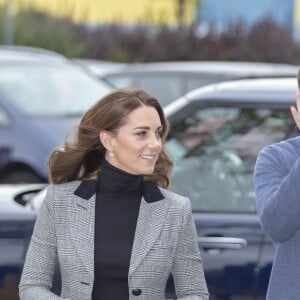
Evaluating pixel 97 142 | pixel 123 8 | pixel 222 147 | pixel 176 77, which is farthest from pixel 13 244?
pixel 123 8

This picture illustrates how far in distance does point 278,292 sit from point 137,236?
0.49m

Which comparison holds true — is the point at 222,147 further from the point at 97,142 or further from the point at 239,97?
the point at 97,142

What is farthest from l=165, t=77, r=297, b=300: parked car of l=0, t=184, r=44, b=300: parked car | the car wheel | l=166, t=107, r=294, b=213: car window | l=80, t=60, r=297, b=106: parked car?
l=80, t=60, r=297, b=106: parked car

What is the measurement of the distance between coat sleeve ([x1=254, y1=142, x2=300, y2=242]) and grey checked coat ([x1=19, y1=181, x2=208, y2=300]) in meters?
0.36

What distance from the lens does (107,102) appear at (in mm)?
3828

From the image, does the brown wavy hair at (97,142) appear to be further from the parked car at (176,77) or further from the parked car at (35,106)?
the parked car at (176,77)

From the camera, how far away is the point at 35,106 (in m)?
11.0

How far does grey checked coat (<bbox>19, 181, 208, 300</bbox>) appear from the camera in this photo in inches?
144

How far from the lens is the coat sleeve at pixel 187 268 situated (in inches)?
146

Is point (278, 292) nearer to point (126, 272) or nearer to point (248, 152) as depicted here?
point (126, 272)

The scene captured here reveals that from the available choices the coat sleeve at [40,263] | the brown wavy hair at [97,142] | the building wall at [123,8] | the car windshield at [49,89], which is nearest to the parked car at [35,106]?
the car windshield at [49,89]

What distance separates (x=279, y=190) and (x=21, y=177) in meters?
7.15

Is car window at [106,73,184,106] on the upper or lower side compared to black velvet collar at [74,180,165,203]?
lower

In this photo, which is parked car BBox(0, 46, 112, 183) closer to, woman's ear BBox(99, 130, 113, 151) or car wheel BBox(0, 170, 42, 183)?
car wheel BBox(0, 170, 42, 183)
